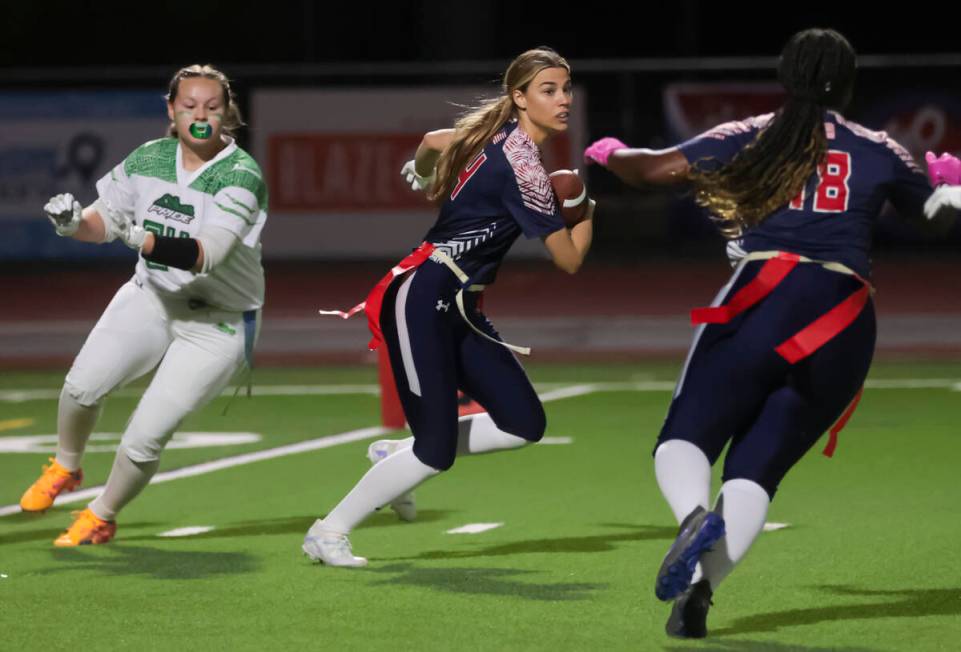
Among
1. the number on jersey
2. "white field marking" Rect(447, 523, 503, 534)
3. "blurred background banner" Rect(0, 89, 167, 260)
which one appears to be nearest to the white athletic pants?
"white field marking" Rect(447, 523, 503, 534)

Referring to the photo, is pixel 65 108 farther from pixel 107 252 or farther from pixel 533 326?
pixel 533 326

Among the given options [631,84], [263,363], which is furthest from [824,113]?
[631,84]

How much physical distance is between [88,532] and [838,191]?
3890 mm

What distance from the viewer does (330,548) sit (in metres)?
7.77

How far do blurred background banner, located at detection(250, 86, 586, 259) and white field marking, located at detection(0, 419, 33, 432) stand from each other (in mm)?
10524

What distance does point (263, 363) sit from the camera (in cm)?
1720

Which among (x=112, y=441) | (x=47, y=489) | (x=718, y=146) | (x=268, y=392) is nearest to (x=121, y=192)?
(x=47, y=489)

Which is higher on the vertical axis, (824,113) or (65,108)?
(824,113)

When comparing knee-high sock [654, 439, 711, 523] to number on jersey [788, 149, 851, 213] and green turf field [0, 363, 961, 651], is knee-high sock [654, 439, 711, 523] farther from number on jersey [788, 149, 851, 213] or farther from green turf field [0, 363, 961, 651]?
number on jersey [788, 149, 851, 213]

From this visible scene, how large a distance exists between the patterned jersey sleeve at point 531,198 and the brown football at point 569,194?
6cm

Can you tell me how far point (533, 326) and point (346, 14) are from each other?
1728cm

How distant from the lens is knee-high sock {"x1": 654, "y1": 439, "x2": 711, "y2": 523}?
608 cm

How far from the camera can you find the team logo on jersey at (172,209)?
814cm

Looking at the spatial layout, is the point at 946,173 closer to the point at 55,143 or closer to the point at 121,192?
the point at 121,192
